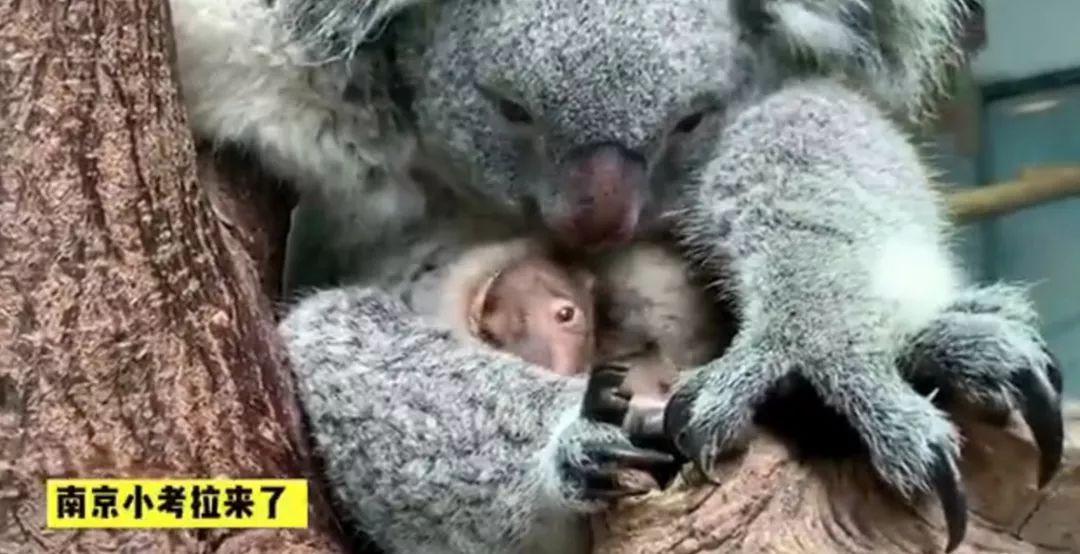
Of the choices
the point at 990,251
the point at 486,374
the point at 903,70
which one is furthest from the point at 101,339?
the point at 990,251

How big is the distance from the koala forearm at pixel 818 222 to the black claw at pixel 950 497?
0.57ft

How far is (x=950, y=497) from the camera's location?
1.57 m

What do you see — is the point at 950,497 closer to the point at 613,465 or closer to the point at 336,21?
the point at 613,465

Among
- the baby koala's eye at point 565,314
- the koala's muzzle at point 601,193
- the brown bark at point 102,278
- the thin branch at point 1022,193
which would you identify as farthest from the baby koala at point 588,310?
the thin branch at point 1022,193

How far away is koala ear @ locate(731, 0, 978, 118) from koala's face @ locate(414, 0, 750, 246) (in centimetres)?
6

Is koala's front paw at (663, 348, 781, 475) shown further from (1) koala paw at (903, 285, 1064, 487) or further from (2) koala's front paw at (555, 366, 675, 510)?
(1) koala paw at (903, 285, 1064, 487)

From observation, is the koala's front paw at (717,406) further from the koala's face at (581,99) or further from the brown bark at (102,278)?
the brown bark at (102,278)

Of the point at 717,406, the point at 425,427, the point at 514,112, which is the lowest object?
the point at 425,427

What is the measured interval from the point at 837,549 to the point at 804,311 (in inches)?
10.4

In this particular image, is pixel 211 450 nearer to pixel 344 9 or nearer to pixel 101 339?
pixel 101 339

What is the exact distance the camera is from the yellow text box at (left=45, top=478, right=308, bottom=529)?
155 centimetres

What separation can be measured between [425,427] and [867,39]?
71 cm

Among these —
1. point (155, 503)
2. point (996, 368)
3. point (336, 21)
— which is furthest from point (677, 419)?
point (336, 21)

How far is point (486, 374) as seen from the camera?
5.95 ft
